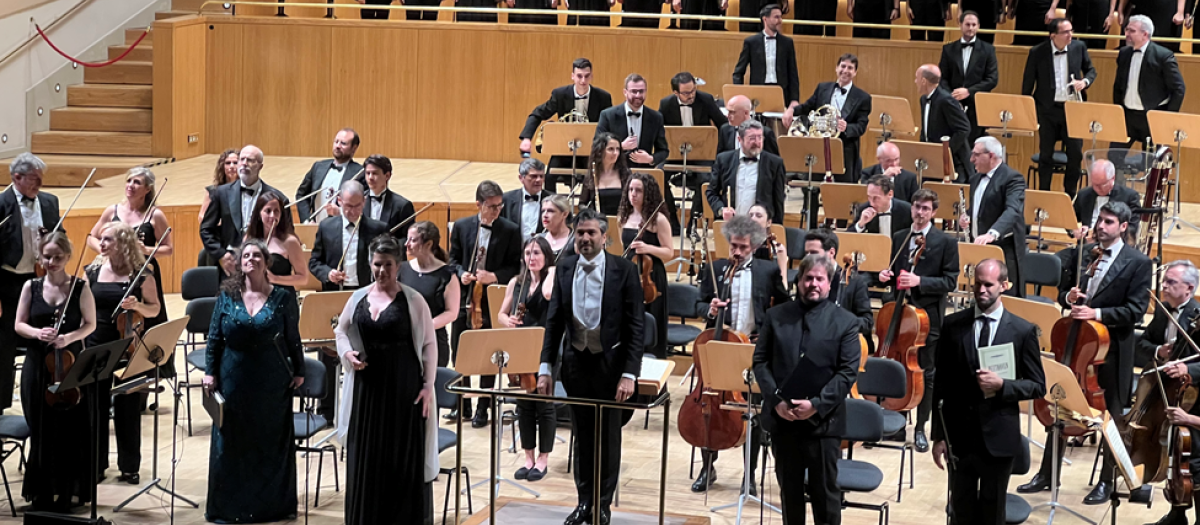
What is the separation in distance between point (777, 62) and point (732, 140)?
4.89 feet

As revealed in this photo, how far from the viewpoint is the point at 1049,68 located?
9359mm

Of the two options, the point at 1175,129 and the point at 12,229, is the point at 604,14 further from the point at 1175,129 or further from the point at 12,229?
the point at 12,229

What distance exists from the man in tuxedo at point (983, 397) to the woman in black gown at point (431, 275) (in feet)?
6.98

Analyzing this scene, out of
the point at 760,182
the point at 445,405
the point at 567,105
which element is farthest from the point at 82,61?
the point at 445,405

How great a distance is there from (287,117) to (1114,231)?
7523 millimetres

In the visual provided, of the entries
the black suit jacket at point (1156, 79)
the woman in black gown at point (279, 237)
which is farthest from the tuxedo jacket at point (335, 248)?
the black suit jacket at point (1156, 79)

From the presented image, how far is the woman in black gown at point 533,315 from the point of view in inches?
237

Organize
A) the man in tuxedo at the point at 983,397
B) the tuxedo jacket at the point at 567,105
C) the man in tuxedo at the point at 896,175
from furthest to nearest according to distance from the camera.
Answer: the tuxedo jacket at the point at 567,105 < the man in tuxedo at the point at 896,175 < the man in tuxedo at the point at 983,397

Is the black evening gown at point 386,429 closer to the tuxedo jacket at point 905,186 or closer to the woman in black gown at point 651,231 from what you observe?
the woman in black gown at point 651,231

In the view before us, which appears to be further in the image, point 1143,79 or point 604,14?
point 604,14

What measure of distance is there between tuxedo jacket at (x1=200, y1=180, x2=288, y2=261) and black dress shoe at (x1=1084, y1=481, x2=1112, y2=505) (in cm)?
402

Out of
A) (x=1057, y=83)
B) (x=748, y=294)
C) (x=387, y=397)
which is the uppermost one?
(x=1057, y=83)

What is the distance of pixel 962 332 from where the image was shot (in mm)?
5004

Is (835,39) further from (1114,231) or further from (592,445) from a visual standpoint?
(592,445)
